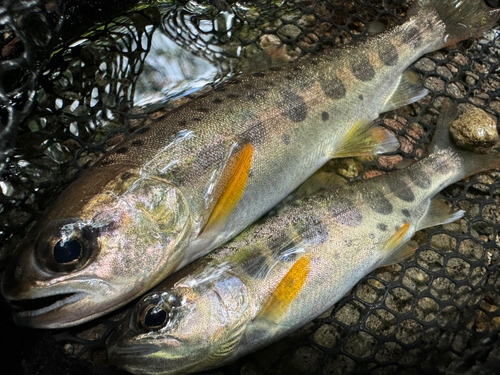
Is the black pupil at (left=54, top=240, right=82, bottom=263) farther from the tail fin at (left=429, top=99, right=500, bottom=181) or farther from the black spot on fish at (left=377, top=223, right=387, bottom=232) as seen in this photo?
the tail fin at (left=429, top=99, right=500, bottom=181)

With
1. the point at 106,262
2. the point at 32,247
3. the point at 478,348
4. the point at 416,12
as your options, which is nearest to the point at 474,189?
the point at 478,348

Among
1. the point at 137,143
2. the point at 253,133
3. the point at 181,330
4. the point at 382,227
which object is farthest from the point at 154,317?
the point at 382,227

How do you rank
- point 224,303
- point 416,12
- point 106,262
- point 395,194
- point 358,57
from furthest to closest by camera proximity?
point 416,12
point 358,57
point 395,194
point 224,303
point 106,262

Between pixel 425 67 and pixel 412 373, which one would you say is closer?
pixel 412 373

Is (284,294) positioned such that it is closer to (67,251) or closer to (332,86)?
(67,251)

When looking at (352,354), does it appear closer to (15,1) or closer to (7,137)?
Answer: (7,137)

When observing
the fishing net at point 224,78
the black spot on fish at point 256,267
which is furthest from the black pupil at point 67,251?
the black spot on fish at point 256,267

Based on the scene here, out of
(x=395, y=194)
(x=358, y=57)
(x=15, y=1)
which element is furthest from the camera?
(x=358, y=57)

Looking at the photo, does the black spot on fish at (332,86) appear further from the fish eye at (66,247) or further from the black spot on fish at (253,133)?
the fish eye at (66,247)
